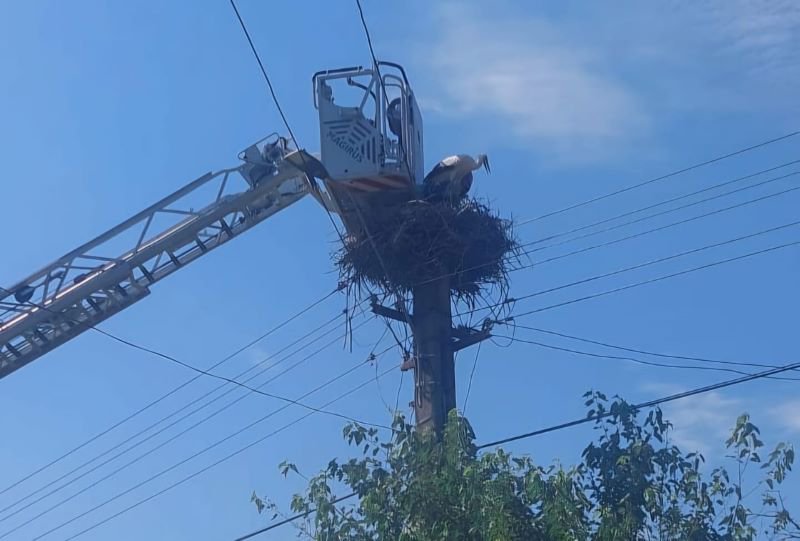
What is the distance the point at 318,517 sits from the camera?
1124cm

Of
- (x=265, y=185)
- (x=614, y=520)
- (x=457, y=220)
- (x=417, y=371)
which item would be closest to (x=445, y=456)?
(x=614, y=520)

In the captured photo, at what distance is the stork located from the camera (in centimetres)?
1502

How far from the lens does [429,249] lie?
1435cm

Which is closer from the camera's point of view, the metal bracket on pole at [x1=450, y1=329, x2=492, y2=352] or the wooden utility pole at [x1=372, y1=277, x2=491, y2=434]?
the wooden utility pole at [x1=372, y1=277, x2=491, y2=434]

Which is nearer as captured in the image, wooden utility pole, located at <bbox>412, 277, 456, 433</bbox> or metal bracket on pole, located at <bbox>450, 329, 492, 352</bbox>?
wooden utility pole, located at <bbox>412, 277, 456, 433</bbox>

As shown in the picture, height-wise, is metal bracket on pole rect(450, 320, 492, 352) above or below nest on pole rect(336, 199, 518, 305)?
below

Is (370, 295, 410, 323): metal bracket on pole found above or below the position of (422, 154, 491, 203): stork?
below

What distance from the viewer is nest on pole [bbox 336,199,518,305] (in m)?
14.4

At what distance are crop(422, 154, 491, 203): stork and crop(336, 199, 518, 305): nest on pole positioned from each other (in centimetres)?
18

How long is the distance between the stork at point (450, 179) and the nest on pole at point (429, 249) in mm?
175

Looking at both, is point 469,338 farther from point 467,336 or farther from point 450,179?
point 450,179

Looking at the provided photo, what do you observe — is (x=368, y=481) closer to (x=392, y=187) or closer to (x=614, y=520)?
(x=614, y=520)

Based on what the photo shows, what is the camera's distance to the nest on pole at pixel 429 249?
47.2ft

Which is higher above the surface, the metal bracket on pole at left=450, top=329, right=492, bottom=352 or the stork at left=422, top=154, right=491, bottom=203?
the stork at left=422, top=154, right=491, bottom=203
